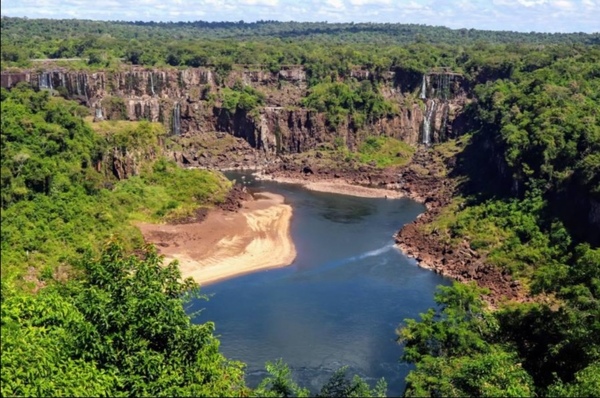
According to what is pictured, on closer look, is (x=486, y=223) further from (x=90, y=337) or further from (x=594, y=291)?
(x=90, y=337)

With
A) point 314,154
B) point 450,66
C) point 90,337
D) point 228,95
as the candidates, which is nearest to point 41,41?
point 228,95

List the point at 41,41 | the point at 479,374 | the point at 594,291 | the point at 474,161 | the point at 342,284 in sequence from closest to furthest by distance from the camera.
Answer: the point at 479,374, the point at 594,291, the point at 342,284, the point at 474,161, the point at 41,41

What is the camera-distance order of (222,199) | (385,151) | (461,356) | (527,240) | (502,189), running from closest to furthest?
(461,356) < (527,240) < (502,189) < (222,199) < (385,151)

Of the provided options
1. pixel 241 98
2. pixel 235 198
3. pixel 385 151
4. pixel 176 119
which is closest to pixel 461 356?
pixel 235 198

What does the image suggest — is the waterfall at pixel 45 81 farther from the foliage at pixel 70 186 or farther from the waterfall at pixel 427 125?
the waterfall at pixel 427 125

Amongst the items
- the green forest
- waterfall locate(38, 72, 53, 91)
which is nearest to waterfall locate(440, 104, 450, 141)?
the green forest

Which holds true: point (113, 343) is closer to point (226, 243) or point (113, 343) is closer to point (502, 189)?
point (226, 243)
